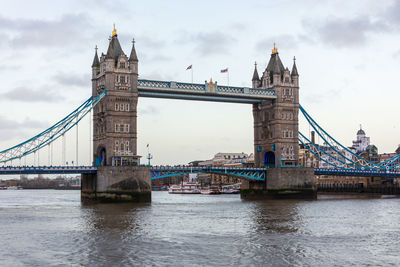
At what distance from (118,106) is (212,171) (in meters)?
16.9

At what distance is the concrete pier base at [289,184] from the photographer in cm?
8431

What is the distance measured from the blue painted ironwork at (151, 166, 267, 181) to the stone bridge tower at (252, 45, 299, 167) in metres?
3.62

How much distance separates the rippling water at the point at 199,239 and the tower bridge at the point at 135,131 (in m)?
16.9

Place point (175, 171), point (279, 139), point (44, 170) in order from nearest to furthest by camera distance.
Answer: point (44, 170) < point (175, 171) < point (279, 139)

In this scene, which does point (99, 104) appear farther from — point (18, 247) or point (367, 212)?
point (18, 247)

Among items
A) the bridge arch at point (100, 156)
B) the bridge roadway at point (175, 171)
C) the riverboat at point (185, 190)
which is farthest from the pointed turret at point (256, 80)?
the riverboat at point (185, 190)

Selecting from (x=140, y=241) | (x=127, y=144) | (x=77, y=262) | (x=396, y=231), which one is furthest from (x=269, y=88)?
(x=77, y=262)

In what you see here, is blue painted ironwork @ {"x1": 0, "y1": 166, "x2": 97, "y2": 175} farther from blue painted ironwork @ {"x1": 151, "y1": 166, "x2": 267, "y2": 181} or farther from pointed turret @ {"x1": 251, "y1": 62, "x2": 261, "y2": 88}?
pointed turret @ {"x1": 251, "y1": 62, "x2": 261, "y2": 88}

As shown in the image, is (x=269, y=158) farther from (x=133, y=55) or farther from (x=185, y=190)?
(x=185, y=190)

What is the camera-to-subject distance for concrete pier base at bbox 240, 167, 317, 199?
84312mm

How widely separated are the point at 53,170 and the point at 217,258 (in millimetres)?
43595

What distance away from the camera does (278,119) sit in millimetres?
86750

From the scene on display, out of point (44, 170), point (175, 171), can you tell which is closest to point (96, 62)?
point (44, 170)

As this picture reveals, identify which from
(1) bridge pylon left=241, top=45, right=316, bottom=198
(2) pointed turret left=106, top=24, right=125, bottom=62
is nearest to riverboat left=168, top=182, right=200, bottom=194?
(1) bridge pylon left=241, top=45, right=316, bottom=198
